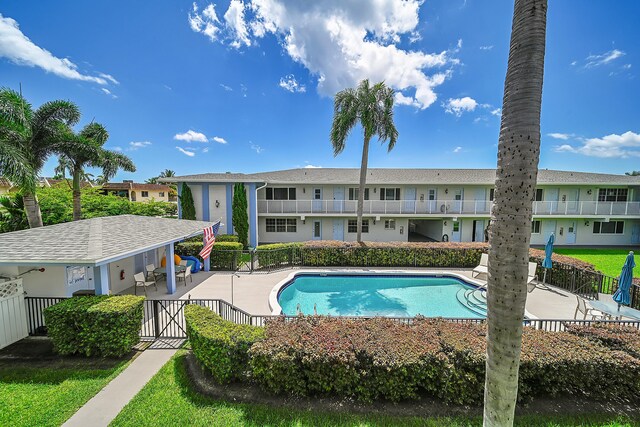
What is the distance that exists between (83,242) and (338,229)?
52.3 ft

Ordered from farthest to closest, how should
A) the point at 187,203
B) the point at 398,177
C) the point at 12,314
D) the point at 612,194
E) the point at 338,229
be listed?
1. the point at 398,177
2. the point at 612,194
3. the point at 338,229
4. the point at 187,203
5. the point at 12,314

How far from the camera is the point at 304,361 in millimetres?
4656

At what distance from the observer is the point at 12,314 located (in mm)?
6672

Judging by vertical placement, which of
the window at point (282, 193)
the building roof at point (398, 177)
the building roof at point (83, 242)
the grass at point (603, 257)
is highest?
the building roof at point (398, 177)

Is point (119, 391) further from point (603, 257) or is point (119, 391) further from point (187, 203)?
point (603, 257)

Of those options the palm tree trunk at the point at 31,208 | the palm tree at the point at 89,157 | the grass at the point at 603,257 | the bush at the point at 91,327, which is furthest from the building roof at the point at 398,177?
the bush at the point at 91,327

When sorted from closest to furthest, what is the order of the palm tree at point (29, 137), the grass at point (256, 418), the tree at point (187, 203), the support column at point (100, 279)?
the grass at point (256, 418), the support column at point (100, 279), the palm tree at point (29, 137), the tree at point (187, 203)

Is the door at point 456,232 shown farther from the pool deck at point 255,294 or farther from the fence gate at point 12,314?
the fence gate at point 12,314

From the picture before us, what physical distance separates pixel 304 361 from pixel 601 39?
11.9m

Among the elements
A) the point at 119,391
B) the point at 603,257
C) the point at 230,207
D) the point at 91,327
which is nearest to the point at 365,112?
the point at 230,207

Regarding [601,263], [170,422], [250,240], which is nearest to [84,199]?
[250,240]

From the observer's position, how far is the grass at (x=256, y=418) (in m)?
4.25

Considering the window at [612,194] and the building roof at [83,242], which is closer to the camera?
the building roof at [83,242]

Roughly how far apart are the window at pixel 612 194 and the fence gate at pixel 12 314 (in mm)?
36032
